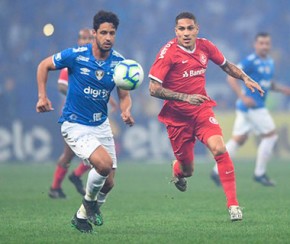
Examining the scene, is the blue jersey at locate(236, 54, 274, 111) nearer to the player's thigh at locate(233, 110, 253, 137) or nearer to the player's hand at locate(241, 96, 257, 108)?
the player's hand at locate(241, 96, 257, 108)

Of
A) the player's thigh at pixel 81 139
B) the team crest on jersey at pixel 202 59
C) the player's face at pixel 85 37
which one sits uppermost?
the team crest on jersey at pixel 202 59

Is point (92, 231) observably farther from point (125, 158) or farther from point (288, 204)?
point (125, 158)

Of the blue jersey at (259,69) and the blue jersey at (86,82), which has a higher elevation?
the blue jersey at (86,82)

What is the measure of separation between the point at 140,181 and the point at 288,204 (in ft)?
17.6

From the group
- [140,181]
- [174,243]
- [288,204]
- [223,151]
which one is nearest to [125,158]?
[140,181]

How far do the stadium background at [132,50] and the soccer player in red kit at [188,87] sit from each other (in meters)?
12.8

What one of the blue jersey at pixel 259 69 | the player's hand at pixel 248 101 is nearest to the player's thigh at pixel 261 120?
the player's hand at pixel 248 101

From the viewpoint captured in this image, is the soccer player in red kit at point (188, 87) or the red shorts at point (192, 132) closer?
the soccer player in red kit at point (188, 87)

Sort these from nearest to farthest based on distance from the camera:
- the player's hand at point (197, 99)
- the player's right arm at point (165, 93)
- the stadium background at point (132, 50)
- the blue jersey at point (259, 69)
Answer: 1. the player's hand at point (197, 99)
2. the player's right arm at point (165, 93)
3. the blue jersey at point (259, 69)
4. the stadium background at point (132, 50)

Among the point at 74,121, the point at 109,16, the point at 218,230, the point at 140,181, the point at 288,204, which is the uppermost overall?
the point at 109,16

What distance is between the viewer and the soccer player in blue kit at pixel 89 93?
30.2 feet

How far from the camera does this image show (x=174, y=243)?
8.16 metres

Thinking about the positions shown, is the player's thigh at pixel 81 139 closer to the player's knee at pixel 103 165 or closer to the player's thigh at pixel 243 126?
the player's knee at pixel 103 165

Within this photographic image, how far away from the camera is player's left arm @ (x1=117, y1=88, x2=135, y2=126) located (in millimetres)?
9094
